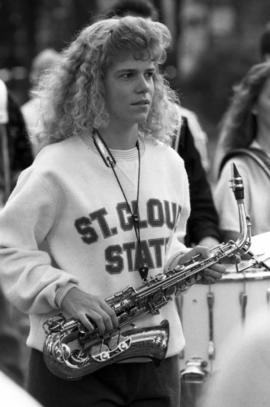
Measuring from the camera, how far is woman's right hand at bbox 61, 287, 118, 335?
163 inches

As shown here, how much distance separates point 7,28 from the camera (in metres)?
21.4

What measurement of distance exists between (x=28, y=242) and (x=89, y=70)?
0.69m

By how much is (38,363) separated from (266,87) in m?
2.27

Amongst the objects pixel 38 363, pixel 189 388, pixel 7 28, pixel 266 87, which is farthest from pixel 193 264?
pixel 7 28

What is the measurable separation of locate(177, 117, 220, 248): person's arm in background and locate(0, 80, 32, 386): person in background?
141 centimetres

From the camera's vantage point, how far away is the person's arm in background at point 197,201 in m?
5.69

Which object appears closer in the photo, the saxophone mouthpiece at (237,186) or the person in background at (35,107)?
the saxophone mouthpiece at (237,186)

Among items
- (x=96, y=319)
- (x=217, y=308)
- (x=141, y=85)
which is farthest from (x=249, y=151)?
(x=96, y=319)

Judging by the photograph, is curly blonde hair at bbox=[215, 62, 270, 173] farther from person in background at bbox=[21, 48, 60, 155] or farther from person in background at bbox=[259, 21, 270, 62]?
person in background at bbox=[259, 21, 270, 62]

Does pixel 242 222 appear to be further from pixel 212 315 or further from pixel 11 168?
pixel 11 168

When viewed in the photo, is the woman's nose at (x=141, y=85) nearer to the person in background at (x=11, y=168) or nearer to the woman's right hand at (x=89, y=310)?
the woman's right hand at (x=89, y=310)

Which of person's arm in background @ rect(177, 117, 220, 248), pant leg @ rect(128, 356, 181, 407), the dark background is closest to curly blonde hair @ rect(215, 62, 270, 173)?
person's arm in background @ rect(177, 117, 220, 248)

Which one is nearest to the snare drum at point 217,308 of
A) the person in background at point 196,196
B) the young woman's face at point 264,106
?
the person in background at point 196,196

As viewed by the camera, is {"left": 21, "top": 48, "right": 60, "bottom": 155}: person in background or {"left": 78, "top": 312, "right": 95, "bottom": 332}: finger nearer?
{"left": 78, "top": 312, "right": 95, "bottom": 332}: finger
